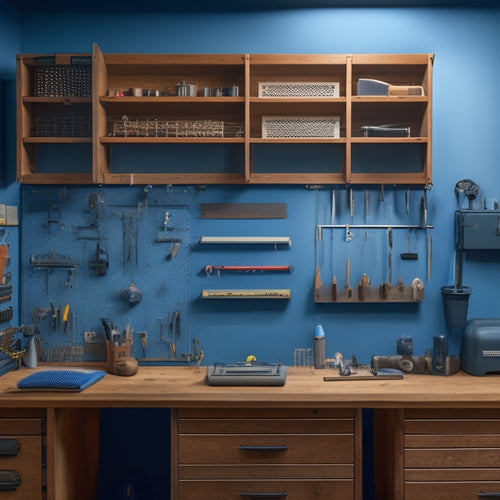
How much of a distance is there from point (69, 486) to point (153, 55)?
2225 mm

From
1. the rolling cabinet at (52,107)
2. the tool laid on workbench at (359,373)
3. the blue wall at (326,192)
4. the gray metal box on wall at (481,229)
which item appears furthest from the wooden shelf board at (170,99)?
the tool laid on workbench at (359,373)

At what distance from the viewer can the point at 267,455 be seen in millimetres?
2338

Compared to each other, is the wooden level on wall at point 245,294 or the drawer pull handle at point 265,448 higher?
the wooden level on wall at point 245,294

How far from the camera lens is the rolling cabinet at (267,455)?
2334 mm

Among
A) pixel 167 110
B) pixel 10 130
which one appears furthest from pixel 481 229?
pixel 10 130

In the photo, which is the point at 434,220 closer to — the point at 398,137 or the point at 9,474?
the point at 398,137

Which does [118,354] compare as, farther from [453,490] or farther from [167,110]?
[453,490]

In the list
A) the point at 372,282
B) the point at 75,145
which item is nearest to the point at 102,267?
the point at 75,145

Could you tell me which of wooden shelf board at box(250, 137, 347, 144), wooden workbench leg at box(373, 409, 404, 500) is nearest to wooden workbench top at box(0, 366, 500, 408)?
wooden workbench leg at box(373, 409, 404, 500)

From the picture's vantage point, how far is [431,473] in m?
2.32

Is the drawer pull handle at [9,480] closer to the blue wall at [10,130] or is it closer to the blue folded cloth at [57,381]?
the blue folded cloth at [57,381]

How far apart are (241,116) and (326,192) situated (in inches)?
25.4

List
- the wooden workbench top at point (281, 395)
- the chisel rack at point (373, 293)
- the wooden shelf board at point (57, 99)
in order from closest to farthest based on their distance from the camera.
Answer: the wooden workbench top at point (281, 395), the wooden shelf board at point (57, 99), the chisel rack at point (373, 293)

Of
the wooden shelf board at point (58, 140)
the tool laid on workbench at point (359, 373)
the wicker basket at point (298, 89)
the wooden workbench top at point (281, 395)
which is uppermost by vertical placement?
the wicker basket at point (298, 89)
